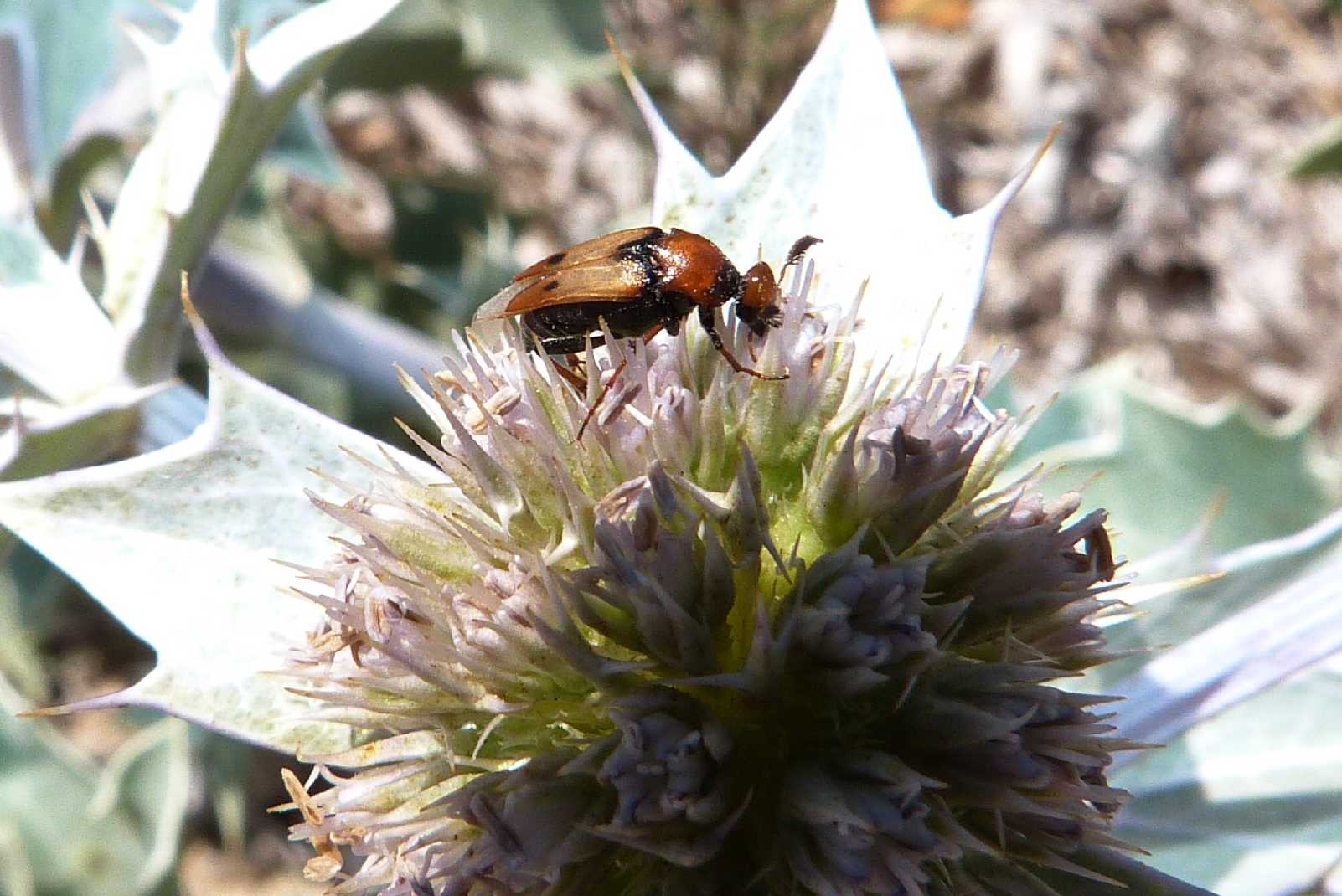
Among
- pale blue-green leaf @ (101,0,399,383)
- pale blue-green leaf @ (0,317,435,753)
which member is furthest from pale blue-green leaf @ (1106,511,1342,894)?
pale blue-green leaf @ (101,0,399,383)

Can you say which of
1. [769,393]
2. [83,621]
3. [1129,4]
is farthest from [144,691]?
[1129,4]

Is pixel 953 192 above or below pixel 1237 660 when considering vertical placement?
above

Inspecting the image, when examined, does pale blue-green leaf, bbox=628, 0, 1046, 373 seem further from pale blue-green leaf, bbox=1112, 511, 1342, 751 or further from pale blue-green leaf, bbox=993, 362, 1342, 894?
pale blue-green leaf, bbox=1112, 511, 1342, 751

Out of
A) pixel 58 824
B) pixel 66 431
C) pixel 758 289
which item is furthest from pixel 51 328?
pixel 58 824

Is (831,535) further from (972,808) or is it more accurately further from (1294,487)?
(1294,487)

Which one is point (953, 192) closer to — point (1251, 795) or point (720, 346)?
point (1251, 795)

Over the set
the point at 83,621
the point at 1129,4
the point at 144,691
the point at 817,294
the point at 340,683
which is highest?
the point at 1129,4
